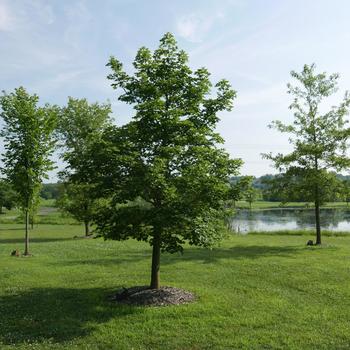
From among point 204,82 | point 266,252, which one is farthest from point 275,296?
point 266,252

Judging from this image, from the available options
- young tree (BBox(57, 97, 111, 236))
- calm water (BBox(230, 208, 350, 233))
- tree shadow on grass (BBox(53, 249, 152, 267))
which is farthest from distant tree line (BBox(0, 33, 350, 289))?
calm water (BBox(230, 208, 350, 233))

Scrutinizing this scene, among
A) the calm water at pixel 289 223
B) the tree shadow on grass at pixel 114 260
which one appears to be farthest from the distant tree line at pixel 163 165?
the calm water at pixel 289 223

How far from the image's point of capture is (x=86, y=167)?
12.7 meters

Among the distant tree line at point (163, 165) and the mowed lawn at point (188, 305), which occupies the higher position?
the distant tree line at point (163, 165)

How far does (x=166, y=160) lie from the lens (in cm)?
1210

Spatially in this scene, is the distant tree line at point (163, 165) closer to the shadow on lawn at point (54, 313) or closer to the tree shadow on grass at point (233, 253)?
the shadow on lawn at point (54, 313)

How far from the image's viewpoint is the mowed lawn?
9.44 m

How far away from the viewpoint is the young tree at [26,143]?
74.9 feet

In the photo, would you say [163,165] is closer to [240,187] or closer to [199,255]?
[240,187]

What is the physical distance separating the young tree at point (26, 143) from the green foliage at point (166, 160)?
36.6 feet

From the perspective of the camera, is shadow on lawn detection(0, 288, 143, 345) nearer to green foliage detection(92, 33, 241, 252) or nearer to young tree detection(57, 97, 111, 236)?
green foliage detection(92, 33, 241, 252)

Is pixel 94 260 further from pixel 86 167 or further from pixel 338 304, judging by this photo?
pixel 338 304

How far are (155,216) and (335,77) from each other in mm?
21138

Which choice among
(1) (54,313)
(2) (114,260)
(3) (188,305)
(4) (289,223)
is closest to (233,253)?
(2) (114,260)
